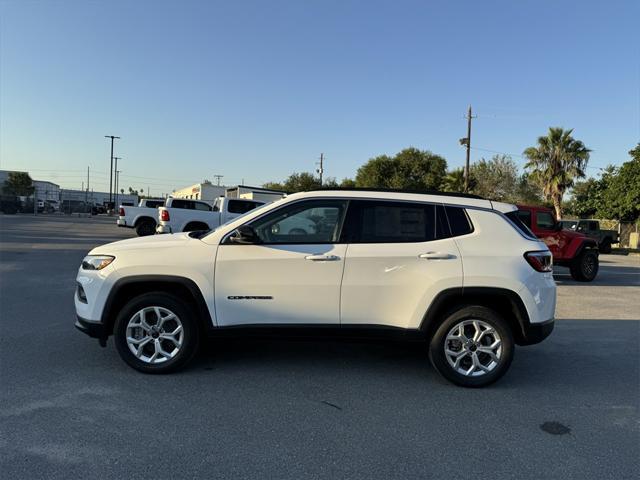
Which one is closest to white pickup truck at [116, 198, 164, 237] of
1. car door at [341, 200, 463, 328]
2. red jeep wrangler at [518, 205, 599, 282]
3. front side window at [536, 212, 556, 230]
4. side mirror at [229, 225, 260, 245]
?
red jeep wrangler at [518, 205, 599, 282]

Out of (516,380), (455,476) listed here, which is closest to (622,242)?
(516,380)

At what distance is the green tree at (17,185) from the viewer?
82500 millimetres

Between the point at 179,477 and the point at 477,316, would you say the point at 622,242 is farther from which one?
the point at 179,477

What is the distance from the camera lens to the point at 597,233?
1016 inches

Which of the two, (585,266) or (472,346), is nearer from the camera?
(472,346)

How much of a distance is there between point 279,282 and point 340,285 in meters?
0.57

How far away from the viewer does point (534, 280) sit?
4504mm

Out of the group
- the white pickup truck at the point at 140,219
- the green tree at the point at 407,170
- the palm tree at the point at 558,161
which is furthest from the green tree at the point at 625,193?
the white pickup truck at the point at 140,219

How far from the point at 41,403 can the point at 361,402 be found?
261 centimetres

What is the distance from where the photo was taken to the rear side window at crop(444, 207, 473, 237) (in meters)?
4.61

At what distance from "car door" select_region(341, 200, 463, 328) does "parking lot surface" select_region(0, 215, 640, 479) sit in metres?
0.68

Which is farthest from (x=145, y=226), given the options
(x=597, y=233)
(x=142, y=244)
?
(x=597, y=233)

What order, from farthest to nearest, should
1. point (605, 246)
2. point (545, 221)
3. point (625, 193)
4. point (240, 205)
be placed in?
point (625, 193), point (605, 246), point (240, 205), point (545, 221)

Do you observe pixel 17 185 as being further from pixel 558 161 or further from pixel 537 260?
pixel 537 260
